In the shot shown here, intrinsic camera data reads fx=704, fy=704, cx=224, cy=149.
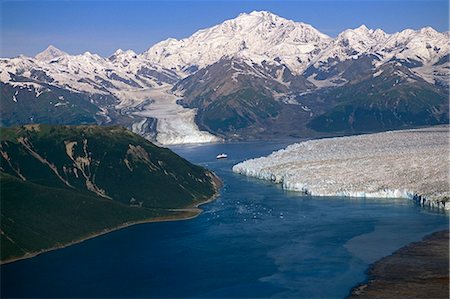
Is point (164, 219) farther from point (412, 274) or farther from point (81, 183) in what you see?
point (412, 274)

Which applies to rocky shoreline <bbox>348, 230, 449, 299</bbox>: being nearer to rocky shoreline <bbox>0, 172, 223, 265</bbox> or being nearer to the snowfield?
the snowfield

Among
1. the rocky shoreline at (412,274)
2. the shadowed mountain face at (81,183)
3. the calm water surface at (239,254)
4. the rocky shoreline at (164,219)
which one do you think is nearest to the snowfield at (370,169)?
the calm water surface at (239,254)

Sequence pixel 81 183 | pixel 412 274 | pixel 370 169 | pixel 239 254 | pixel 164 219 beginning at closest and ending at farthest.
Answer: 1. pixel 412 274
2. pixel 239 254
3. pixel 164 219
4. pixel 81 183
5. pixel 370 169

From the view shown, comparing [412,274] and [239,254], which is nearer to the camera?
[412,274]

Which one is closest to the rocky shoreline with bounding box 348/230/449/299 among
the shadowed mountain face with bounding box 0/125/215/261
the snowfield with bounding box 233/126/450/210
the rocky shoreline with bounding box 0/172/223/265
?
the snowfield with bounding box 233/126/450/210

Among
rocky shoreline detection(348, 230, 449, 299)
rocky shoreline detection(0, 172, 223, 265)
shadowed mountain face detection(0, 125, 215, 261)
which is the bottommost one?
rocky shoreline detection(348, 230, 449, 299)

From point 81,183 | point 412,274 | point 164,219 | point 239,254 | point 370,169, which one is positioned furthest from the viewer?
point 370,169

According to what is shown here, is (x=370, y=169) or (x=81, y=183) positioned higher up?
(x=370, y=169)

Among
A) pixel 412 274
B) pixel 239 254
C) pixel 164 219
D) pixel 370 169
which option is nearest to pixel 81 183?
pixel 164 219
